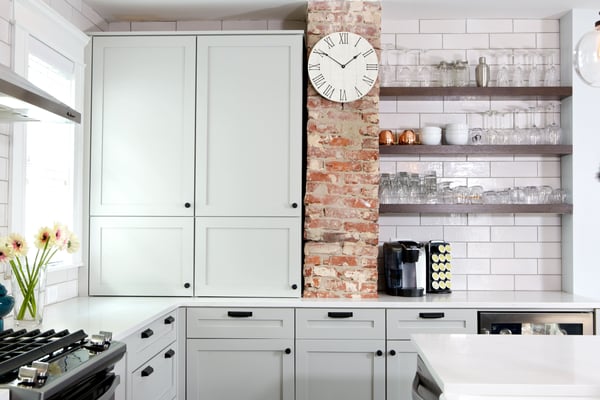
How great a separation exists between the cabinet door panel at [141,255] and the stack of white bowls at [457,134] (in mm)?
1769

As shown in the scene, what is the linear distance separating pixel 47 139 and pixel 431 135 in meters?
2.34

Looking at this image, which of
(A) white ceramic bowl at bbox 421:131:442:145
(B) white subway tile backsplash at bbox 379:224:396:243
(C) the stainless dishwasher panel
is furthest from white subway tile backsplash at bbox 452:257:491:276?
(A) white ceramic bowl at bbox 421:131:442:145

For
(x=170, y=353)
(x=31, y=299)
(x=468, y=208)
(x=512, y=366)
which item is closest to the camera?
(x=512, y=366)

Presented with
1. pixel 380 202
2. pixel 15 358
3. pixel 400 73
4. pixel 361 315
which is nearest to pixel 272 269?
pixel 361 315

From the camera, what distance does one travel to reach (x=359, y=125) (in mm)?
3414

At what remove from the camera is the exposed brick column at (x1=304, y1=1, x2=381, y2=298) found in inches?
134

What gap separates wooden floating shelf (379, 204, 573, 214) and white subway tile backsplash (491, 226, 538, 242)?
0.28m

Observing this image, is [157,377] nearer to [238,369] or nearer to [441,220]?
[238,369]

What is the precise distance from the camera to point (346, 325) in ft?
10.6

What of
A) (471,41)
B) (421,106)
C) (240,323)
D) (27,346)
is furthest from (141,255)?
(471,41)

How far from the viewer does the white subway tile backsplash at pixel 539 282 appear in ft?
12.4

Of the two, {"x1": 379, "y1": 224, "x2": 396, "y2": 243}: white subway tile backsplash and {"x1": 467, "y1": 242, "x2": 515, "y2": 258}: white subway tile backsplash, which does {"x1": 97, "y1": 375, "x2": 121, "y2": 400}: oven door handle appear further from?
{"x1": 467, "y1": 242, "x2": 515, "y2": 258}: white subway tile backsplash

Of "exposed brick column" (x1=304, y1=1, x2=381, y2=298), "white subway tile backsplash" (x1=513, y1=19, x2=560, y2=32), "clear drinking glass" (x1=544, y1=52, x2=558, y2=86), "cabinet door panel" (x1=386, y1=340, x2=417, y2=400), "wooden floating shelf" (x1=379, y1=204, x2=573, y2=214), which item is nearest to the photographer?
"cabinet door panel" (x1=386, y1=340, x2=417, y2=400)

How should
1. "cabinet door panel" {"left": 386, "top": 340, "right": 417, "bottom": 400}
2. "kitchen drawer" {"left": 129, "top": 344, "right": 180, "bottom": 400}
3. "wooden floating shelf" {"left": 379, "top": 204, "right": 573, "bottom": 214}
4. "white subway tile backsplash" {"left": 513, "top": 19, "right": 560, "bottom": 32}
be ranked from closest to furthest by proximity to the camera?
"kitchen drawer" {"left": 129, "top": 344, "right": 180, "bottom": 400}
"cabinet door panel" {"left": 386, "top": 340, "right": 417, "bottom": 400}
"wooden floating shelf" {"left": 379, "top": 204, "right": 573, "bottom": 214}
"white subway tile backsplash" {"left": 513, "top": 19, "right": 560, "bottom": 32}
